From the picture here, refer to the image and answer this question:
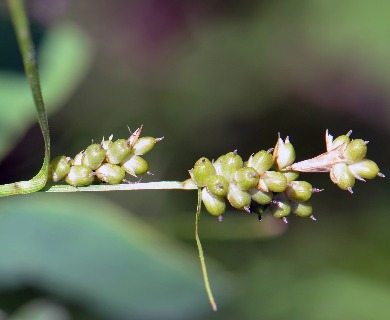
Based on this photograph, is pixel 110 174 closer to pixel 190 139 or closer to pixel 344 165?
pixel 344 165

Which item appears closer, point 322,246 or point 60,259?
point 60,259

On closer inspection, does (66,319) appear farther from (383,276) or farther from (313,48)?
(313,48)

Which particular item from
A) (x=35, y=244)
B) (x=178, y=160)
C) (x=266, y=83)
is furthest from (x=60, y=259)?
(x=266, y=83)

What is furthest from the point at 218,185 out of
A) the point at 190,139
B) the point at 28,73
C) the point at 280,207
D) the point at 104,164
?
the point at 190,139

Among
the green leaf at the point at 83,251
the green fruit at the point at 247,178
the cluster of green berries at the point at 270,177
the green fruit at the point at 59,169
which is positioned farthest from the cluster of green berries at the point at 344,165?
the green leaf at the point at 83,251

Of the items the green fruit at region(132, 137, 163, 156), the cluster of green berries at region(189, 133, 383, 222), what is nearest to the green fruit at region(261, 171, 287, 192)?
the cluster of green berries at region(189, 133, 383, 222)

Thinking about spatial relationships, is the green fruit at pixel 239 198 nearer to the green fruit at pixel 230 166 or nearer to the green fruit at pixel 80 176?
the green fruit at pixel 230 166
